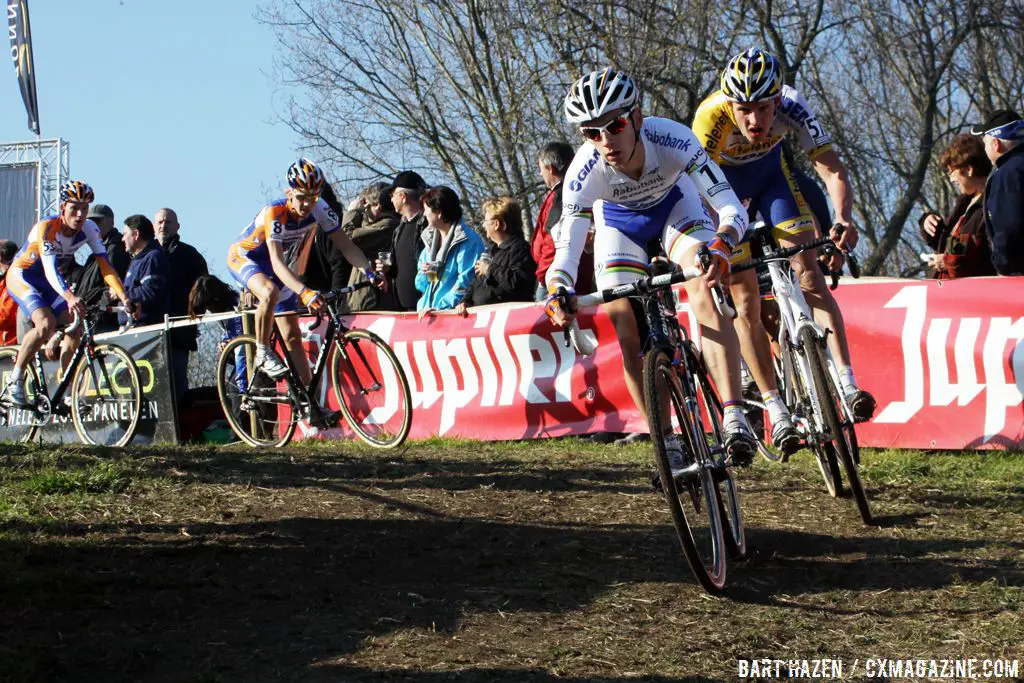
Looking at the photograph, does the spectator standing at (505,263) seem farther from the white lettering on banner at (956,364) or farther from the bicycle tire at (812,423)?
the bicycle tire at (812,423)

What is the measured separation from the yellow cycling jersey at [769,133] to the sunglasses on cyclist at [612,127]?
5.72 ft

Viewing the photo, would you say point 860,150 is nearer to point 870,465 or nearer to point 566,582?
point 870,465

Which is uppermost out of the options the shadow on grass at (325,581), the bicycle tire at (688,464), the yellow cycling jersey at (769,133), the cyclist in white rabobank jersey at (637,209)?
the yellow cycling jersey at (769,133)

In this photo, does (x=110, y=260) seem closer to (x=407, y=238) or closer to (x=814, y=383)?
(x=407, y=238)

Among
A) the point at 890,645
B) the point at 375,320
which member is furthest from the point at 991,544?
the point at 375,320

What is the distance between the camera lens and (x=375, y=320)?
12.3 m

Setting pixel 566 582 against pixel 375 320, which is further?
pixel 375 320

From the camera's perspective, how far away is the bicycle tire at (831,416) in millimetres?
6371

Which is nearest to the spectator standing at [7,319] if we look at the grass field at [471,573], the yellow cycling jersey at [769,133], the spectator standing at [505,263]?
the spectator standing at [505,263]

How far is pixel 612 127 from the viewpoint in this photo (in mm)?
5852

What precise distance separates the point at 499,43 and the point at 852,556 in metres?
16.1

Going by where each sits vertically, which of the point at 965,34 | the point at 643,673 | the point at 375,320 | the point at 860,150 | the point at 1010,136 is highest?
the point at 965,34

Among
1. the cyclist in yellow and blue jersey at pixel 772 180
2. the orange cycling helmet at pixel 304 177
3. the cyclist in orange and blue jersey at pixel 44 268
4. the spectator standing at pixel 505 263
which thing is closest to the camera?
the cyclist in yellow and blue jersey at pixel 772 180

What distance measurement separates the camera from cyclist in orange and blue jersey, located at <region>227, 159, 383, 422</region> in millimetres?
10852
